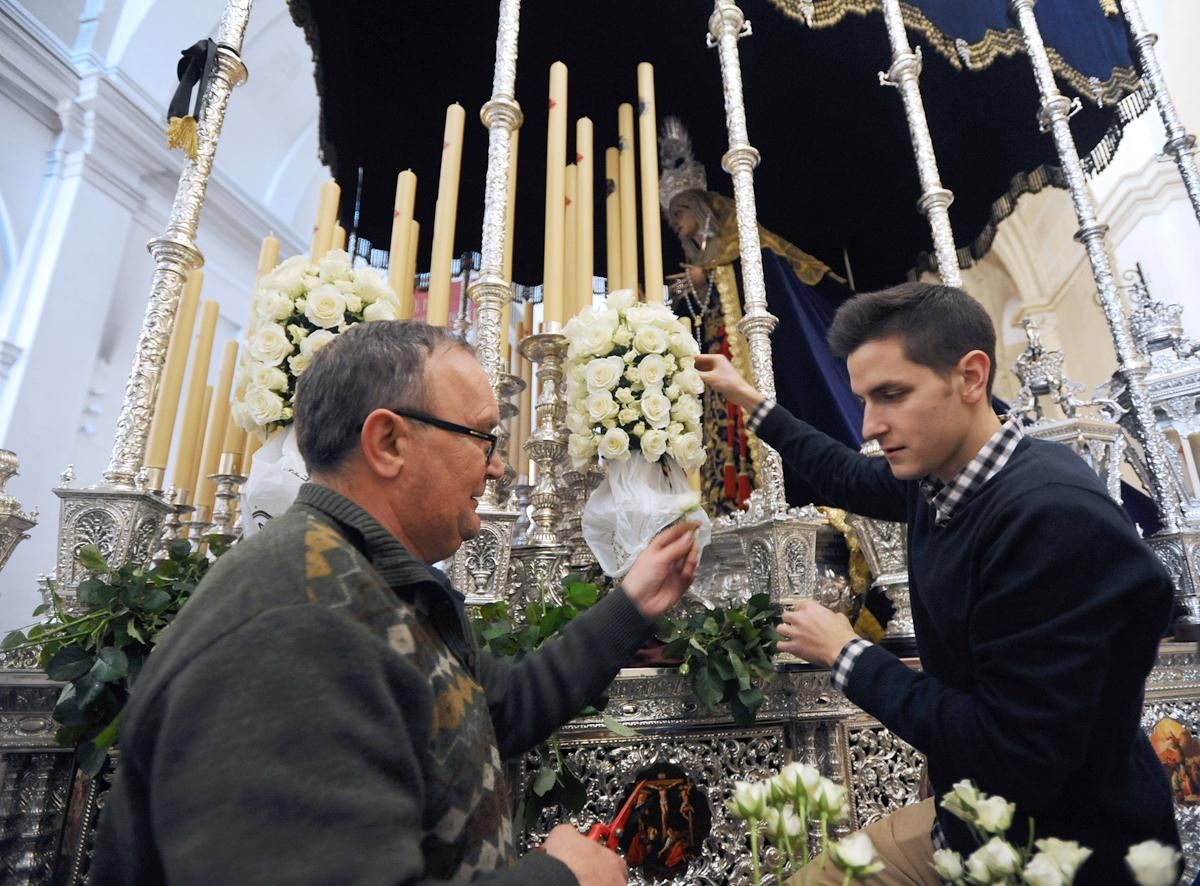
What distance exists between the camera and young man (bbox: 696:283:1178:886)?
2.74 feet

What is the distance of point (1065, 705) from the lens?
81cm

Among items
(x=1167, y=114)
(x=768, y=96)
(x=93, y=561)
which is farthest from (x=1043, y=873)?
(x=1167, y=114)

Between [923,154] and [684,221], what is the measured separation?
120 cm

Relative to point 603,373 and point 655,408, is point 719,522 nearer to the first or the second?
point 655,408

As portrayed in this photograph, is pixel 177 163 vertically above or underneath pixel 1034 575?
above

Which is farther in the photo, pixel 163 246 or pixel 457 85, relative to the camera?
pixel 457 85

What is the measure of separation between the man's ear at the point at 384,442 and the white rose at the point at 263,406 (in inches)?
27.2

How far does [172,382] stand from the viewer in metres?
1.76

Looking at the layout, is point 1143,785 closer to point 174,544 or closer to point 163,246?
point 174,544

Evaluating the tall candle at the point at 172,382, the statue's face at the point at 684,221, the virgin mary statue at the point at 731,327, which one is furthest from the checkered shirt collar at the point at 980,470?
the statue's face at the point at 684,221

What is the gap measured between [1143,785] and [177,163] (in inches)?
266

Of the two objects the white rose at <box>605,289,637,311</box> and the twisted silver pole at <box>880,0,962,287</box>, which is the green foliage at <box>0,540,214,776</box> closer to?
the white rose at <box>605,289,637,311</box>

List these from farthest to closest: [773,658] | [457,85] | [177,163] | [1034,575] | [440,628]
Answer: [177,163], [457,85], [773,658], [1034,575], [440,628]

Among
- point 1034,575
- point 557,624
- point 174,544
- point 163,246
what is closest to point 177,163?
point 163,246
